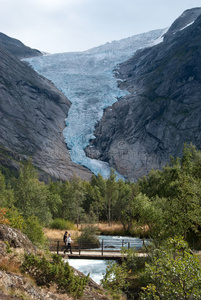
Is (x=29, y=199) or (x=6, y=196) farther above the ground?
(x=29, y=199)

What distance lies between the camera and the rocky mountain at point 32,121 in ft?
478

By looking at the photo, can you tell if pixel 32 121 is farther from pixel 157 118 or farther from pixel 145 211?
pixel 145 211

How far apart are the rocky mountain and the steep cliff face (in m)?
22.5

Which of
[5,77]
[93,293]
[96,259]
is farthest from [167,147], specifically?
[93,293]

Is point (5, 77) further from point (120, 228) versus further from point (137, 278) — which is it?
point (137, 278)

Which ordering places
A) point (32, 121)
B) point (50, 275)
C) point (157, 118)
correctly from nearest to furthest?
point (50, 275), point (157, 118), point (32, 121)

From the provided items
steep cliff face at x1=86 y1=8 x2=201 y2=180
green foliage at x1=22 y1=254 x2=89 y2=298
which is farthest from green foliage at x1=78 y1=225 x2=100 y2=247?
steep cliff face at x1=86 y1=8 x2=201 y2=180

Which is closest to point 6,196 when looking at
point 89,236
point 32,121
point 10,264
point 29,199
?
point 29,199

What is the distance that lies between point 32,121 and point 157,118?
6984cm

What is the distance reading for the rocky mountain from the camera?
146m

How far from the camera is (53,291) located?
1021cm

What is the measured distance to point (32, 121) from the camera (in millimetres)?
168875

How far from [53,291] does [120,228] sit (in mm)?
51002

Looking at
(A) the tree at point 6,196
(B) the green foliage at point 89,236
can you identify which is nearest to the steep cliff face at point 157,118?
(A) the tree at point 6,196
